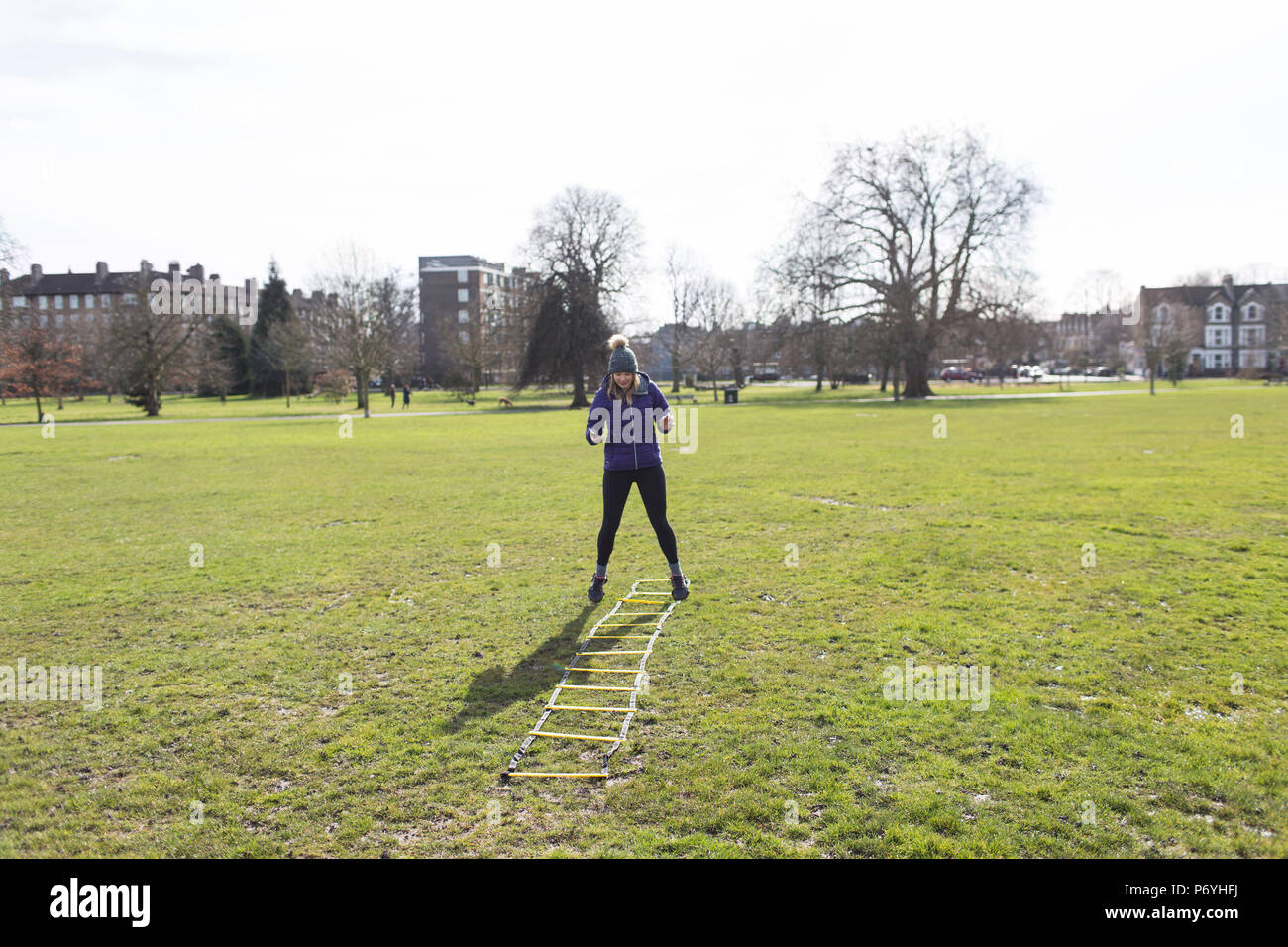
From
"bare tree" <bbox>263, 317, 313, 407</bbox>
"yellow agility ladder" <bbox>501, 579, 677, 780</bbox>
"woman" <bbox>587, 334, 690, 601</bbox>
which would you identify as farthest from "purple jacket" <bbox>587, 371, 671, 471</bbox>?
"bare tree" <bbox>263, 317, 313, 407</bbox>

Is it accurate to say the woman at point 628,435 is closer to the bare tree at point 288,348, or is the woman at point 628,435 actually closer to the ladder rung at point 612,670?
the ladder rung at point 612,670

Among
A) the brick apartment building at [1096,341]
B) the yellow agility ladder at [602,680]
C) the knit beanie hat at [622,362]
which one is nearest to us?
the yellow agility ladder at [602,680]

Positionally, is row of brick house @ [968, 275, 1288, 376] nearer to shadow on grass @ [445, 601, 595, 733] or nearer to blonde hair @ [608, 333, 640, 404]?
blonde hair @ [608, 333, 640, 404]

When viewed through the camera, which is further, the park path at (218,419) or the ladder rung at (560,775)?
the park path at (218,419)

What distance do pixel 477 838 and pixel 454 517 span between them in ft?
30.9

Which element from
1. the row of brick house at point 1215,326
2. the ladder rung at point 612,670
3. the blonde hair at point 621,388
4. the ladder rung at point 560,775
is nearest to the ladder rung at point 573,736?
the ladder rung at point 560,775

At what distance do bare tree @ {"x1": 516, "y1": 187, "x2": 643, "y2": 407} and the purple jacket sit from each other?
4587 cm

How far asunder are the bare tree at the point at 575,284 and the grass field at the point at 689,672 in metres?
39.3

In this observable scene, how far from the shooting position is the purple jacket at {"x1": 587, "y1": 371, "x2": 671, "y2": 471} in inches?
300

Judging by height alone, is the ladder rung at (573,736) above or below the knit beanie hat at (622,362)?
below

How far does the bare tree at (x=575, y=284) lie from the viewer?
53.2 m

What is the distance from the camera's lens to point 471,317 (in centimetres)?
8838

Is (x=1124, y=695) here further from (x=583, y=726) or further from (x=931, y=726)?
(x=583, y=726)
